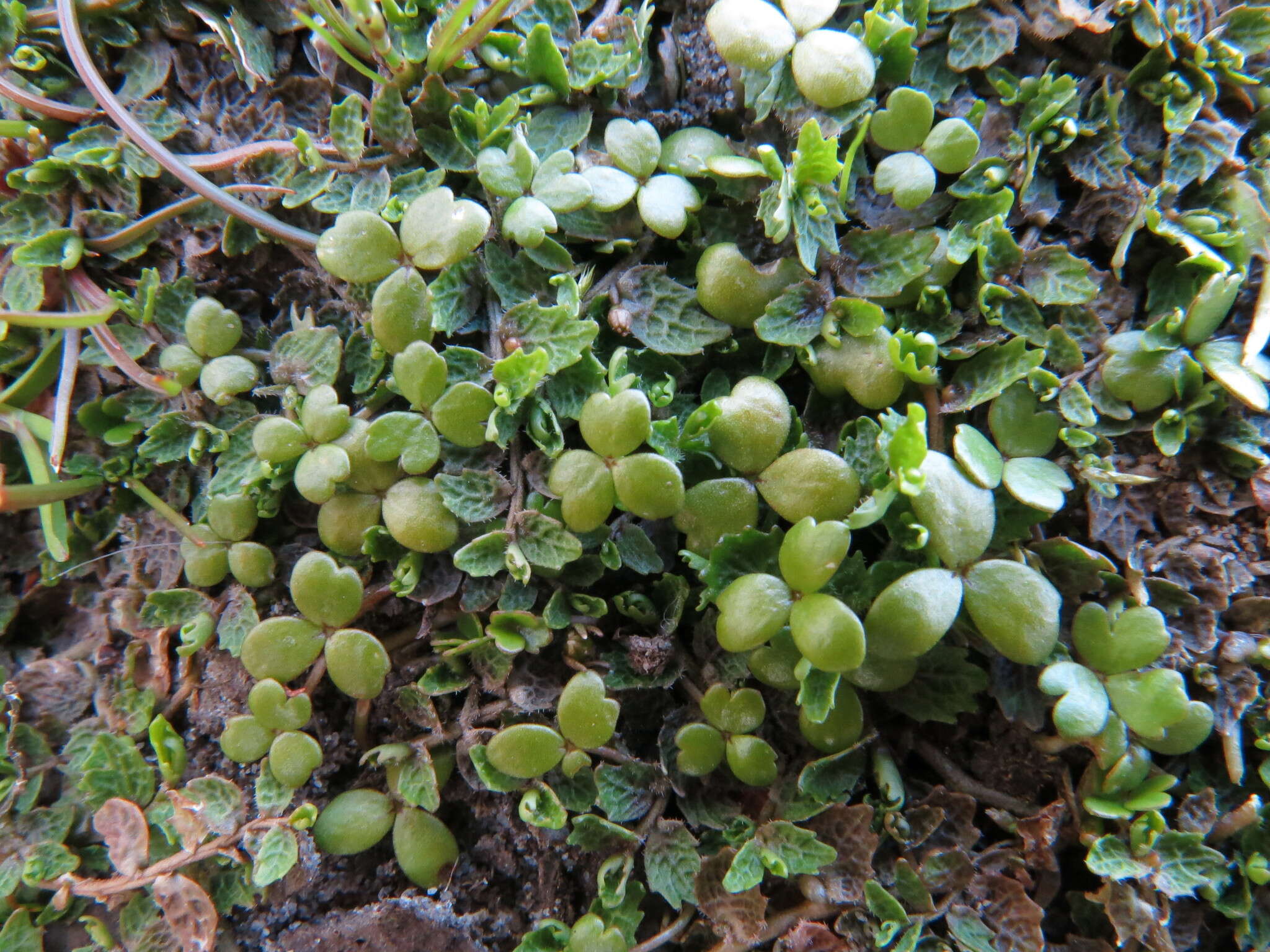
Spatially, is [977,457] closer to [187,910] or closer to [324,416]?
[324,416]

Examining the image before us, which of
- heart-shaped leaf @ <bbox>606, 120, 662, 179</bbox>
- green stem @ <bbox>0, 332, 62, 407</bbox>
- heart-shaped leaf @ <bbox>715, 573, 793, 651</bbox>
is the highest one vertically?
heart-shaped leaf @ <bbox>606, 120, 662, 179</bbox>

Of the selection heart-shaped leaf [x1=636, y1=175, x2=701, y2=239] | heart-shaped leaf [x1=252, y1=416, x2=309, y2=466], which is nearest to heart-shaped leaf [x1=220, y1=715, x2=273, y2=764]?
heart-shaped leaf [x1=252, y1=416, x2=309, y2=466]

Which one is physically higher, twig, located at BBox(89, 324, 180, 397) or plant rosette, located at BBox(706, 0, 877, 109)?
plant rosette, located at BBox(706, 0, 877, 109)

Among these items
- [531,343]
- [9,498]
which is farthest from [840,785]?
[9,498]

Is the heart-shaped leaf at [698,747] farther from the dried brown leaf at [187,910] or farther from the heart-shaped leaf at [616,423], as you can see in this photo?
the dried brown leaf at [187,910]

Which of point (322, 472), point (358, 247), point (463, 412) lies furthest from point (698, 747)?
point (358, 247)

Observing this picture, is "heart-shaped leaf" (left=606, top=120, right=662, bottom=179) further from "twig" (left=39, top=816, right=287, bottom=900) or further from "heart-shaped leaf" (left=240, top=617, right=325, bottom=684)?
"twig" (left=39, top=816, right=287, bottom=900)
